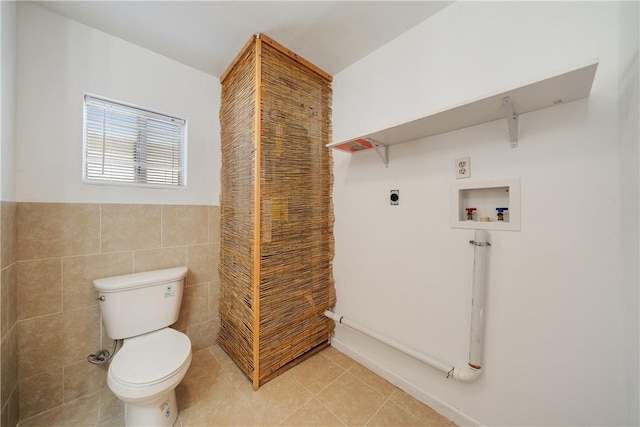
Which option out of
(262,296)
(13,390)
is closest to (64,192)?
(13,390)

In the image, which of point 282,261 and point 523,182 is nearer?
point 523,182

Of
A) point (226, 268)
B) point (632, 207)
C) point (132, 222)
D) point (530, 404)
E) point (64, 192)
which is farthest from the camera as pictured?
point (226, 268)

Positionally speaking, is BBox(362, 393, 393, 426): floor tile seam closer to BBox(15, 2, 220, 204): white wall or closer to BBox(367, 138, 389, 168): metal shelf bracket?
BBox(367, 138, 389, 168): metal shelf bracket

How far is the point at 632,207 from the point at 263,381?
2053 mm

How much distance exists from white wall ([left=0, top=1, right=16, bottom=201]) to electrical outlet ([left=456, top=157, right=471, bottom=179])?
2301 millimetres

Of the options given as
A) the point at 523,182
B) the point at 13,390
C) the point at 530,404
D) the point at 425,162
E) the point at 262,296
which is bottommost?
the point at 13,390

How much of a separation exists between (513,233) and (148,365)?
1.98 meters

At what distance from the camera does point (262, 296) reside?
1519mm

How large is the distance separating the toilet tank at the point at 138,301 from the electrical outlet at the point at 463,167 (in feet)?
6.31

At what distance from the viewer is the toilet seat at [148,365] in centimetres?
108

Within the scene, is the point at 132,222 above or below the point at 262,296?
above

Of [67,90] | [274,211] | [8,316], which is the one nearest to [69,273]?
[8,316]

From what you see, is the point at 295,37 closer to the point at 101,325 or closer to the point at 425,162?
the point at 425,162

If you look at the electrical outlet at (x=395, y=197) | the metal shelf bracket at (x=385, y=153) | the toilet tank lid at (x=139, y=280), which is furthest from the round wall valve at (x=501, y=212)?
the toilet tank lid at (x=139, y=280)
